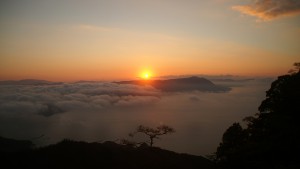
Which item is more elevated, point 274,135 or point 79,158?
point 274,135

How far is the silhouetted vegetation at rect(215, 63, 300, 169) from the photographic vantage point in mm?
16328

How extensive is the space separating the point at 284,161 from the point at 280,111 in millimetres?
7405

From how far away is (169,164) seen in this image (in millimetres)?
33969

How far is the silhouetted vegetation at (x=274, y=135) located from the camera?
1633 cm

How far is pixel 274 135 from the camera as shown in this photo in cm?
1833

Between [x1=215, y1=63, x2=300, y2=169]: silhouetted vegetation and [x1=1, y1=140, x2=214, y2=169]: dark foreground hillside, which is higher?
[x1=215, y1=63, x2=300, y2=169]: silhouetted vegetation

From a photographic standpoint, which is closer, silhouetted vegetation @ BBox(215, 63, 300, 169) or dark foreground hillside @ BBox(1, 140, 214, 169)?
silhouetted vegetation @ BBox(215, 63, 300, 169)

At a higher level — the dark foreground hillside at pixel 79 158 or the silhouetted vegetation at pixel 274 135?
the silhouetted vegetation at pixel 274 135

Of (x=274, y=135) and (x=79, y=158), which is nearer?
(x=274, y=135)

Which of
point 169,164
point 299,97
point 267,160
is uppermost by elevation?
point 299,97

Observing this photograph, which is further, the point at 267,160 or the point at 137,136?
the point at 137,136

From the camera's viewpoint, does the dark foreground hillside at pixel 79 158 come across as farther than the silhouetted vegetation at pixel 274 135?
Yes

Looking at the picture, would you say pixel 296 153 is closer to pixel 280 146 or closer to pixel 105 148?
pixel 280 146

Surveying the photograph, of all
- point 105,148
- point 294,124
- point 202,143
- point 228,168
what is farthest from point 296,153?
point 202,143
